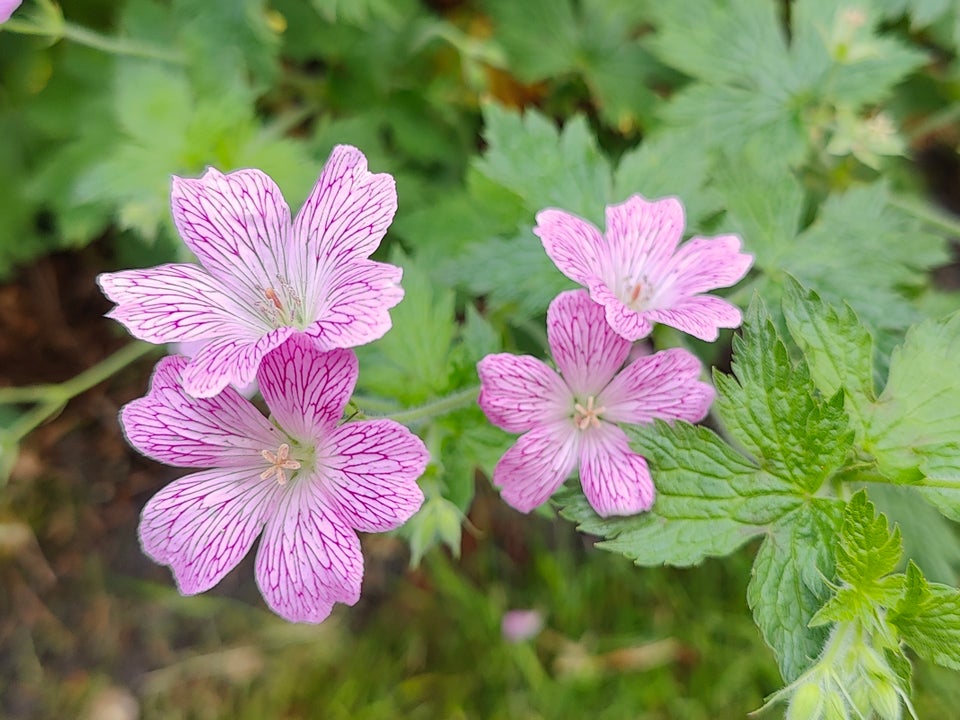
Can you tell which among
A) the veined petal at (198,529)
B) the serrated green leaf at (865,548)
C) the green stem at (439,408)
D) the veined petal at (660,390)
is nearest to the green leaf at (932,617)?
the serrated green leaf at (865,548)

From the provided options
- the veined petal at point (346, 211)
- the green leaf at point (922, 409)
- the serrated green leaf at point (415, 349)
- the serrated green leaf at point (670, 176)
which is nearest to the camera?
the veined petal at point (346, 211)

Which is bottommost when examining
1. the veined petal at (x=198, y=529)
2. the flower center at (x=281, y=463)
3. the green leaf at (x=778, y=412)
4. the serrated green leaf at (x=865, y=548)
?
Result: the veined petal at (x=198, y=529)

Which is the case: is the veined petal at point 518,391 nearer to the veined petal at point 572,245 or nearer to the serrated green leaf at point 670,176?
the veined petal at point 572,245

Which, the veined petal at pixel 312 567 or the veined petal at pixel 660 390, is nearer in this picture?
the veined petal at pixel 312 567

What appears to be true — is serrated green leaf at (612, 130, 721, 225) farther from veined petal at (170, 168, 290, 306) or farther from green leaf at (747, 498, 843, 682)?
veined petal at (170, 168, 290, 306)

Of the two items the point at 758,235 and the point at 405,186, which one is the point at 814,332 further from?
the point at 405,186

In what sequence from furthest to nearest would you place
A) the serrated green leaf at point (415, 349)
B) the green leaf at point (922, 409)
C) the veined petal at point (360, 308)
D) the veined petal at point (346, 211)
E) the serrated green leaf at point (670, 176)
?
the serrated green leaf at point (670, 176)
the serrated green leaf at point (415, 349)
the green leaf at point (922, 409)
the veined petal at point (346, 211)
the veined petal at point (360, 308)

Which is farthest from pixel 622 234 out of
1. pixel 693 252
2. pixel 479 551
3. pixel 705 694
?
pixel 705 694

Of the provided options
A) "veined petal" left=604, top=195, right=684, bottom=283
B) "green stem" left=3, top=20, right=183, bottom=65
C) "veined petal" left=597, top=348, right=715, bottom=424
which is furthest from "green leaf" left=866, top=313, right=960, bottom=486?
"green stem" left=3, top=20, right=183, bottom=65
